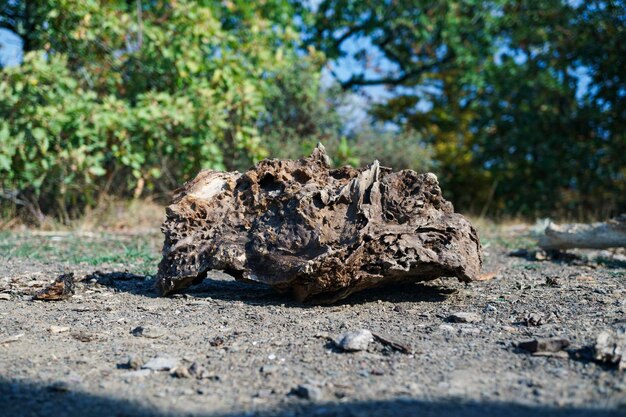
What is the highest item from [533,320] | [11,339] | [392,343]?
[533,320]

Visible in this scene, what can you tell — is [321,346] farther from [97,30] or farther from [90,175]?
[97,30]

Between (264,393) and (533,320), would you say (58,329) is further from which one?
(533,320)

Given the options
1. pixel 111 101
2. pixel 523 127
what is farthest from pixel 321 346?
pixel 523 127

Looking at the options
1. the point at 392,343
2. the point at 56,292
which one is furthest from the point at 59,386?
the point at 56,292

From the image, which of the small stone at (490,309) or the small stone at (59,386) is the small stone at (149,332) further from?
the small stone at (490,309)

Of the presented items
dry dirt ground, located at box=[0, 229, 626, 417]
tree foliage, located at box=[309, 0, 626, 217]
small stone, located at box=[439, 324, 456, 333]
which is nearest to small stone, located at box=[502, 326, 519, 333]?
dry dirt ground, located at box=[0, 229, 626, 417]

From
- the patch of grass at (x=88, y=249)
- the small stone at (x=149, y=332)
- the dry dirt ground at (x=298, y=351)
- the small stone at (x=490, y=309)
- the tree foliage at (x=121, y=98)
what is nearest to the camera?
the dry dirt ground at (x=298, y=351)

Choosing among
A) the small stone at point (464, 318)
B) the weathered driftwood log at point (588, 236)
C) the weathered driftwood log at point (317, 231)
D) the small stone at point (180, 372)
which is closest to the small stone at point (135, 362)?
the small stone at point (180, 372)

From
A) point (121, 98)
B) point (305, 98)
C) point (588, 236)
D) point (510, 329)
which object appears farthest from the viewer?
point (305, 98)

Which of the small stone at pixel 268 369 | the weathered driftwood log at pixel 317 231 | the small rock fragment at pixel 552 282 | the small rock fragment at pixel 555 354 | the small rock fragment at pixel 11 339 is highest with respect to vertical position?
the weathered driftwood log at pixel 317 231
